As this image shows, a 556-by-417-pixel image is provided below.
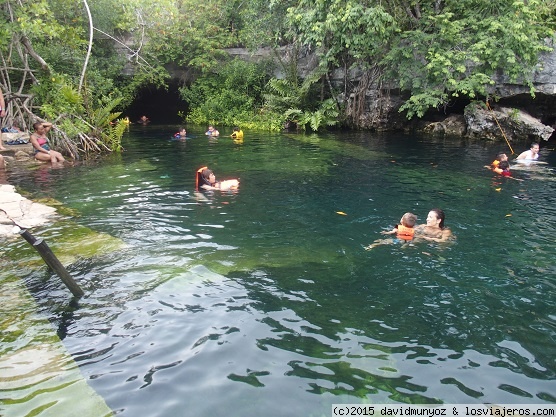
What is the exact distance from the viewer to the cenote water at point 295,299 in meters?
4.54

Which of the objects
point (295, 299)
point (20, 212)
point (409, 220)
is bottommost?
point (295, 299)

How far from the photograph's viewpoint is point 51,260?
5.71 meters

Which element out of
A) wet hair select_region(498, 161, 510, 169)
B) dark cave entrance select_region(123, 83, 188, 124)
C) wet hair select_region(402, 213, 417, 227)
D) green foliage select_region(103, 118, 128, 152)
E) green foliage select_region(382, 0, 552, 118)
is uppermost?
green foliage select_region(382, 0, 552, 118)

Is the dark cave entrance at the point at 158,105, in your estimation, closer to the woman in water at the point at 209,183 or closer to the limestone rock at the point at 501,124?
the limestone rock at the point at 501,124

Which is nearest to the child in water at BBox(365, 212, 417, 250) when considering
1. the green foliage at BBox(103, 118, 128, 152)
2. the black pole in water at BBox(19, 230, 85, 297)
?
the black pole in water at BBox(19, 230, 85, 297)

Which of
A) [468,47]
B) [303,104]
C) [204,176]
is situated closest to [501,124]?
[468,47]

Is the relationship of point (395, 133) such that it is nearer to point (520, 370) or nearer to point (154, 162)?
point (154, 162)

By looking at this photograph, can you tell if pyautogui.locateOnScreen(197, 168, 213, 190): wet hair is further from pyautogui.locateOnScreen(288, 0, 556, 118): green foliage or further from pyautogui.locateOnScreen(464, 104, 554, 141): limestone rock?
pyautogui.locateOnScreen(464, 104, 554, 141): limestone rock

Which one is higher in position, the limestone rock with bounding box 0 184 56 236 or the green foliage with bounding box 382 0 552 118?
the green foliage with bounding box 382 0 552 118

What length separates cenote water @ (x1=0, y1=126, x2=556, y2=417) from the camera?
454 cm

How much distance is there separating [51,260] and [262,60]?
25.6 metres

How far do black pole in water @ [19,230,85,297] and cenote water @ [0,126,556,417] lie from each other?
241mm

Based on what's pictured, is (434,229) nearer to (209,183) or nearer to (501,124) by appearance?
(209,183)

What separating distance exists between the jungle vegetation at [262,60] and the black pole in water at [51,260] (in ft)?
37.0
